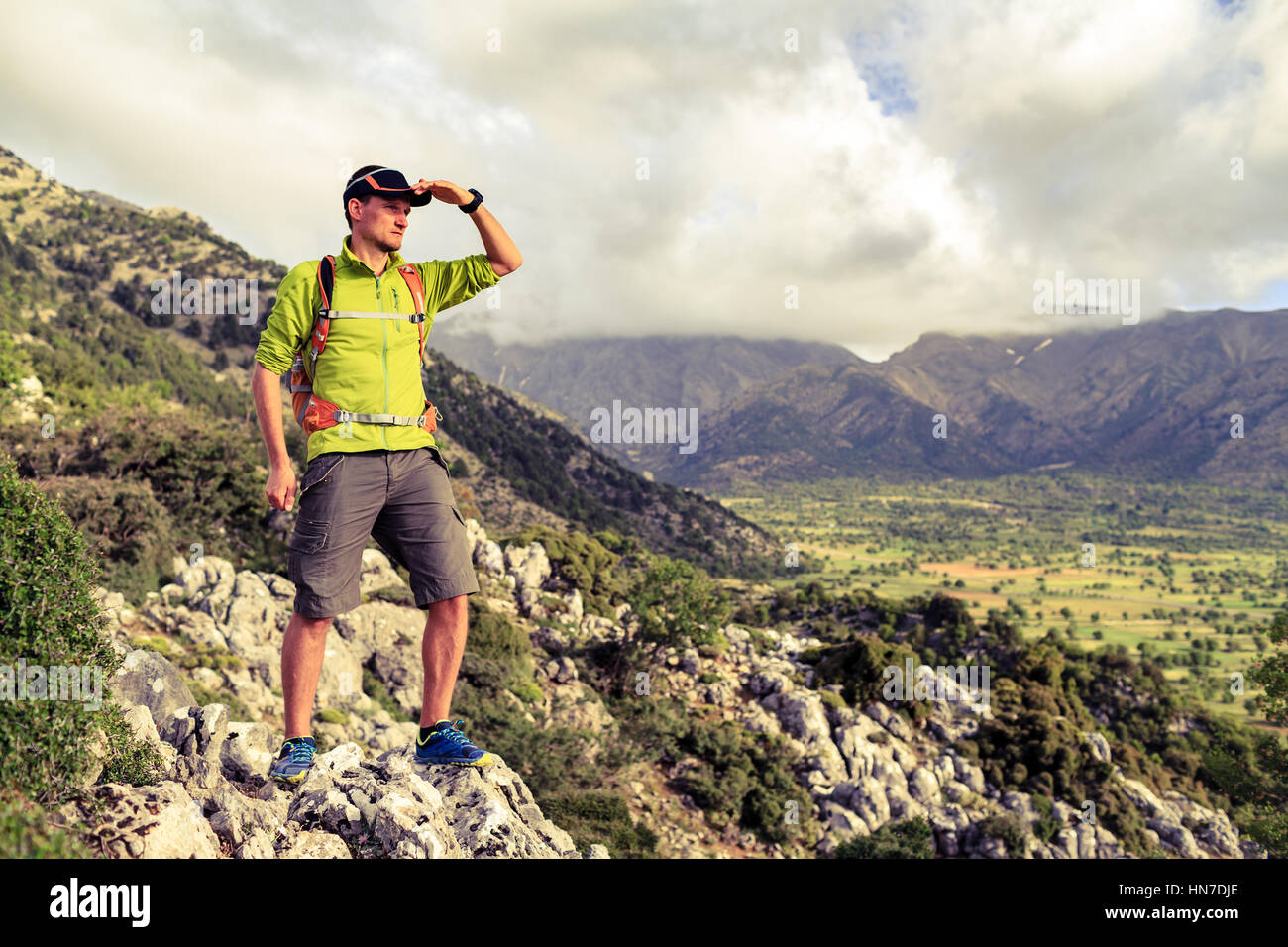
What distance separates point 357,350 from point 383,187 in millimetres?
945

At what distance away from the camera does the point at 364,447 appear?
388 cm

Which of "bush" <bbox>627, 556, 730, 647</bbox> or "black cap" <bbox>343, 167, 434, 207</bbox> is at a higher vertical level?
"black cap" <bbox>343, 167, 434, 207</bbox>

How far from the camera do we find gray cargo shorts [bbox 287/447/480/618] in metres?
3.85

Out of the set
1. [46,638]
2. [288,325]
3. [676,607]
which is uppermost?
[288,325]

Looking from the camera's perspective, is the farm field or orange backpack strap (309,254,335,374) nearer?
orange backpack strap (309,254,335,374)

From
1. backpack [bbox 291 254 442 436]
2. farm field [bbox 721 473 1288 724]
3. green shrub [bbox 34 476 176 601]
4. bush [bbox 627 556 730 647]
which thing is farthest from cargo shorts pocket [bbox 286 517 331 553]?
farm field [bbox 721 473 1288 724]

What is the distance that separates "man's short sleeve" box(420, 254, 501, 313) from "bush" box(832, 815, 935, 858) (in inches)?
781

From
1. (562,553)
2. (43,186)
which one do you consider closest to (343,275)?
(562,553)

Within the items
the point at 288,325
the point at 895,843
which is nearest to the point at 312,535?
the point at 288,325

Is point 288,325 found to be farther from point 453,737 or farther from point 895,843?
point 895,843

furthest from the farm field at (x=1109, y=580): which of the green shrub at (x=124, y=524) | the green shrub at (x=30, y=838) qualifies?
the green shrub at (x=30, y=838)

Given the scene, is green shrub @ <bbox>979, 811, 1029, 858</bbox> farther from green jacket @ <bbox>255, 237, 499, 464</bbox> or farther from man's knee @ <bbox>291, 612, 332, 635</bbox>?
green jacket @ <bbox>255, 237, 499, 464</bbox>
